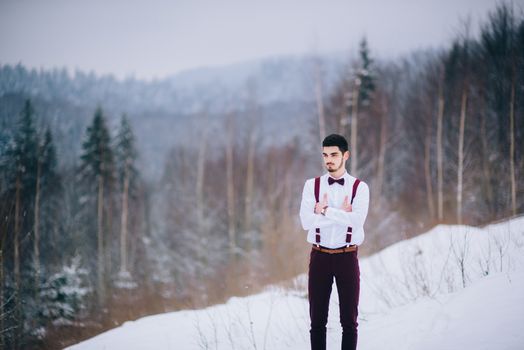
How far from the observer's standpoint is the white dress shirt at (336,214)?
8.26ft

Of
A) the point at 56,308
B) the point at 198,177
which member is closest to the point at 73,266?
the point at 56,308

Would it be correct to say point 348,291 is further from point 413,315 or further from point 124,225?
point 124,225

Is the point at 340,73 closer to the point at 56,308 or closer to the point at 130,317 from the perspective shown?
the point at 130,317

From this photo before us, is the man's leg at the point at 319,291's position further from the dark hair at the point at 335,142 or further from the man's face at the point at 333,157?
the dark hair at the point at 335,142

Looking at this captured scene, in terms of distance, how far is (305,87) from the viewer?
19.7 meters

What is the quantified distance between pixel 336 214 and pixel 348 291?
2.34 feet

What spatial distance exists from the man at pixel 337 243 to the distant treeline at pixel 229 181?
6434mm

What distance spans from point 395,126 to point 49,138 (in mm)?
23713

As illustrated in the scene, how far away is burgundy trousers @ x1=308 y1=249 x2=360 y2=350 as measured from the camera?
8.62 feet

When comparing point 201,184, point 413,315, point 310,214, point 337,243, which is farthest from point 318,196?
point 201,184

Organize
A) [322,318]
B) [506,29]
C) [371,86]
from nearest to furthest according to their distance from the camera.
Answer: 1. [322,318]
2. [506,29]
3. [371,86]

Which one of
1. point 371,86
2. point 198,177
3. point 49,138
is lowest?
point 198,177

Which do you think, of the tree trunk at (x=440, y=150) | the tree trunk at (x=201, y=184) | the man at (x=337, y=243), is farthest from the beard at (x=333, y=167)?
the tree trunk at (x=201, y=184)

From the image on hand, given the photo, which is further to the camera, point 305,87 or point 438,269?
point 305,87
